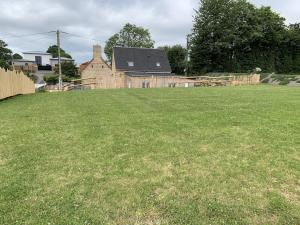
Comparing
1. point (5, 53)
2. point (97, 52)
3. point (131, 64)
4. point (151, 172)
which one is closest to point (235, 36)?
point (131, 64)

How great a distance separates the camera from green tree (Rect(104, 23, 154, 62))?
52.1 m

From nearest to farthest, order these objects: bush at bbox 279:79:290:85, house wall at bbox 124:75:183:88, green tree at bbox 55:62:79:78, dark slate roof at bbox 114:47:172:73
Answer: bush at bbox 279:79:290:85, house wall at bbox 124:75:183:88, dark slate roof at bbox 114:47:172:73, green tree at bbox 55:62:79:78

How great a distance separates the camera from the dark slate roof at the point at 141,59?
113ft

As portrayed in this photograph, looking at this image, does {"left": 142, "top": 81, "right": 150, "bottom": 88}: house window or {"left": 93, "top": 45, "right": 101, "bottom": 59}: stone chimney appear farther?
{"left": 93, "top": 45, "right": 101, "bottom": 59}: stone chimney

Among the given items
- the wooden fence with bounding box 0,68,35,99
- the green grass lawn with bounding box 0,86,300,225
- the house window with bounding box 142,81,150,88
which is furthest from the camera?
the house window with bounding box 142,81,150,88

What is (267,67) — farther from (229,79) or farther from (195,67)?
(229,79)

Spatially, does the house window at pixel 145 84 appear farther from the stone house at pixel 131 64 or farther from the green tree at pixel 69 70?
the green tree at pixel 69 70

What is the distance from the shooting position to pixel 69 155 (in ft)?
13.6

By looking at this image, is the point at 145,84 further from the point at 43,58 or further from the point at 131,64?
the point at 43,58

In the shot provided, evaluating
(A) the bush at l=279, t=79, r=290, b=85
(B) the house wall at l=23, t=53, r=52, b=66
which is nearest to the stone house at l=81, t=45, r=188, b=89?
(A) the bush at l=279, t=79, r=290, b=85

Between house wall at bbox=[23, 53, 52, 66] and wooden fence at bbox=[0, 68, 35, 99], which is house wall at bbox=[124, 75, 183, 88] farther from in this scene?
house wall at bbox=[23, 53, 52, 66]

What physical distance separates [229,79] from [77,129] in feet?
69.0

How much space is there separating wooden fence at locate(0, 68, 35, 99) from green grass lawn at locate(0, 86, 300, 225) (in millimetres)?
6787

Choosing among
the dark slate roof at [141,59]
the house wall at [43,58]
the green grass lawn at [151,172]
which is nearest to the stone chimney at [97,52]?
the dark slate roof at [141,59]
